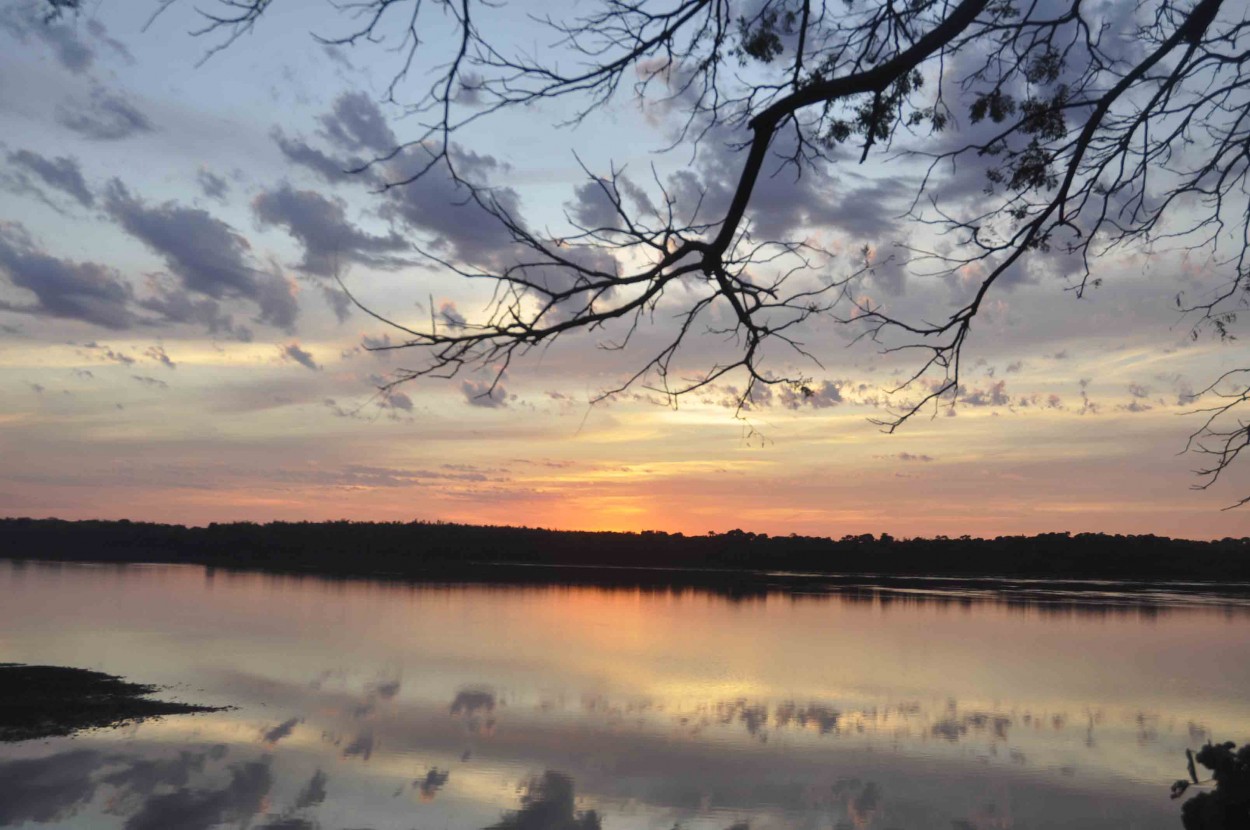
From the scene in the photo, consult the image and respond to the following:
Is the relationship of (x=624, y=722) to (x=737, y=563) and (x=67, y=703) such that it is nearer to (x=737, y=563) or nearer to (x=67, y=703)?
(x=67, y=703)

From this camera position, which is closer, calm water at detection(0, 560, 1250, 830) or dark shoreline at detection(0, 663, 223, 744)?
calm water at detection(0, 560, 1250, 830)

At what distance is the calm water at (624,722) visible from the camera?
1113 cm

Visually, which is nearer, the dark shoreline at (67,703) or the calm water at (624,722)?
the calm water at (624,722)

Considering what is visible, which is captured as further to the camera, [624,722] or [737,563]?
[737,563]

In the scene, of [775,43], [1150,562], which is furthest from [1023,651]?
[1150,562]

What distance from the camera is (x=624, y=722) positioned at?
52.8 feet

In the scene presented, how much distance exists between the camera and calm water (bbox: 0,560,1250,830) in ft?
36.5

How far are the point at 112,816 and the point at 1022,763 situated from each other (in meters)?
10.5

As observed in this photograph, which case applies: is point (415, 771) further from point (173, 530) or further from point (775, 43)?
point (173, 530)

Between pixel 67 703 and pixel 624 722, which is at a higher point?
pixel 67 703

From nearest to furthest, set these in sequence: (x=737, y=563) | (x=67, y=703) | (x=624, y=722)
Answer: (x=67, y=703) → (x=624, y=722) → (x=737, y=563)

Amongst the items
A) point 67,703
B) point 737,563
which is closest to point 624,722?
point 67,703

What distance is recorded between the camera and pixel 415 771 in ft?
40.7

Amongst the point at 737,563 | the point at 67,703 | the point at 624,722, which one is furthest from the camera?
the point at 737,563
